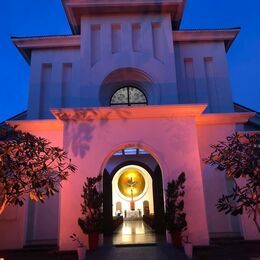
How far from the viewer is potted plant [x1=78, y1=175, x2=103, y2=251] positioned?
8.23 meters

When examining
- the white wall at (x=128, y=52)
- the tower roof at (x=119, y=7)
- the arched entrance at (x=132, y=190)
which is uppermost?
the tower roof at (x=119, y=7)

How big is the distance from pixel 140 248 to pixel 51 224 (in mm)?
3770

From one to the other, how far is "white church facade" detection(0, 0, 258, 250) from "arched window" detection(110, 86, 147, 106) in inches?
1.9

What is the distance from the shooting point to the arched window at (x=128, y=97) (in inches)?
505

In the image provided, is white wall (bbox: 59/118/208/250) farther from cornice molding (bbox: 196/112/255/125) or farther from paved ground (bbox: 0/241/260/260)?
cornice molding (bbox: 196/112/255/125)

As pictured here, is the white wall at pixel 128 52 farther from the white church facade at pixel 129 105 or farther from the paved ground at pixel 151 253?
the paved ground at pixel 151 253

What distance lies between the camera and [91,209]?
8.36 meters

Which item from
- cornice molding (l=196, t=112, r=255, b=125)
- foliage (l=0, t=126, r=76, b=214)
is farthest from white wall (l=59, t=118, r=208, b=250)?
foliage (l=0, t=126, r=76, b=214)

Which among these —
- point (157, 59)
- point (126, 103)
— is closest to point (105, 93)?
point (126, 103)

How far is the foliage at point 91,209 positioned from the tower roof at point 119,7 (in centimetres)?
843

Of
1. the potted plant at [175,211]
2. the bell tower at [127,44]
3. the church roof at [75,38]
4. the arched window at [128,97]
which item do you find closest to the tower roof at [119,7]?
the bell tower at [127,44]

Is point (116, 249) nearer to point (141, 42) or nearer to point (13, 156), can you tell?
point (13, 156)

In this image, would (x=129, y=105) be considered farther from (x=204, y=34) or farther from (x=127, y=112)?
(x=204, y=34)

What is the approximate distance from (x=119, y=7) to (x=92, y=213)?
9574 millimetres
